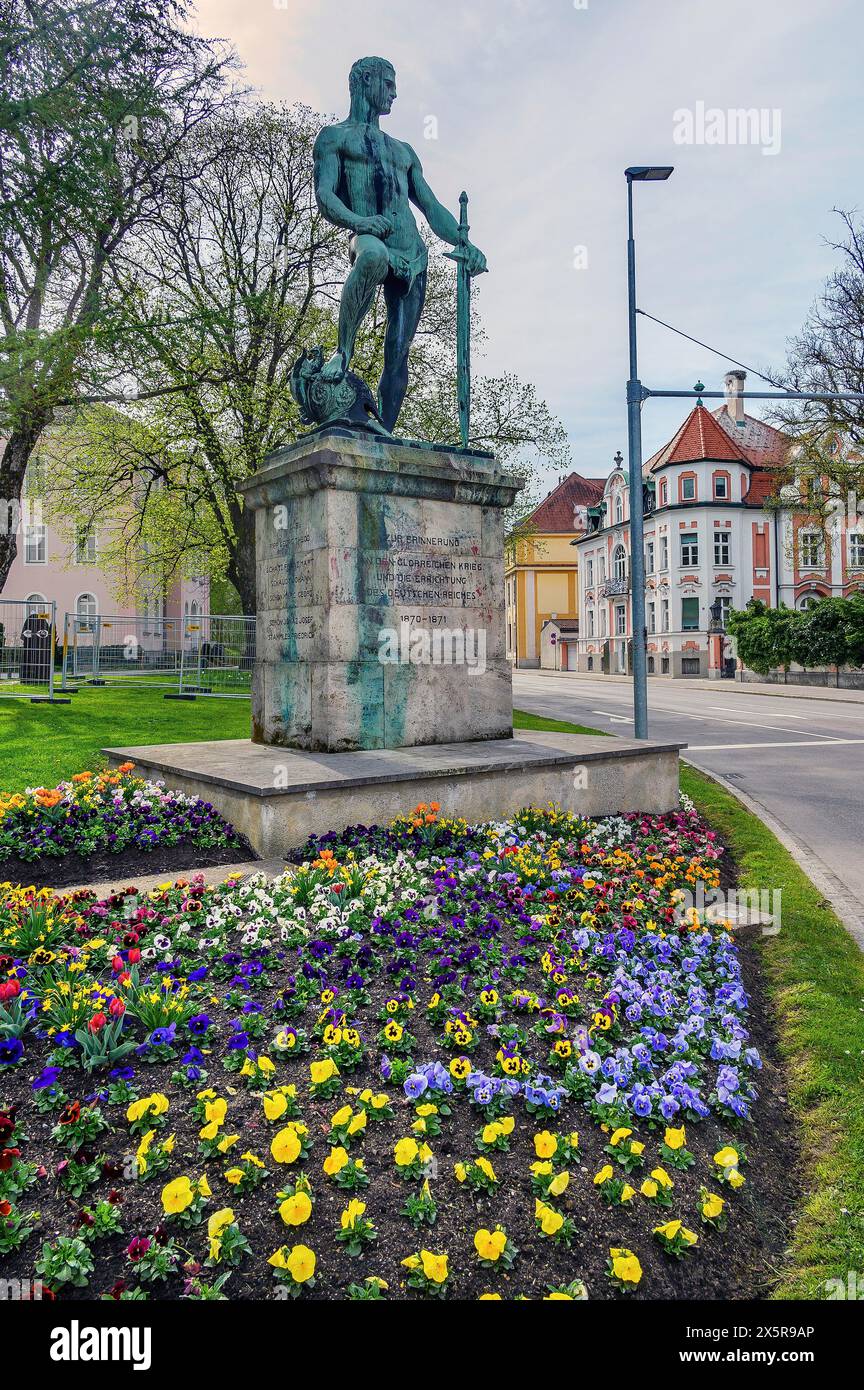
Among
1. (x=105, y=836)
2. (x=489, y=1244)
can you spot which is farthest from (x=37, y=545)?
(x=489, y=1244)

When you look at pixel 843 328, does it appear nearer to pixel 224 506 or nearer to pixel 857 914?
pixel 224 506

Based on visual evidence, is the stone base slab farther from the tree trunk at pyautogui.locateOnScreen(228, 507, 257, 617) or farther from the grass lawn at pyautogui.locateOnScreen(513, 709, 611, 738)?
the tree trunk at pyautogui.locateOnScreen(228, 507, 257, 617)

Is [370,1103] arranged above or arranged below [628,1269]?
above

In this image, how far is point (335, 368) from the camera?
7.44 meters

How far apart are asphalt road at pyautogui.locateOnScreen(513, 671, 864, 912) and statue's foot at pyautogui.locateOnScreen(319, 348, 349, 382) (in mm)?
5703

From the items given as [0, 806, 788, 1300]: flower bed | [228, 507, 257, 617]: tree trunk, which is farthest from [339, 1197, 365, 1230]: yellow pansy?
[228, 507, 257, 617]: tree trunk

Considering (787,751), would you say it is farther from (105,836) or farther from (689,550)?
(689,550)

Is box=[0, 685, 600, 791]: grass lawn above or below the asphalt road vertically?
above

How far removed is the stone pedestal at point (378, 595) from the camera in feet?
21.5

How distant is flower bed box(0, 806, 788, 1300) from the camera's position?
208 cm

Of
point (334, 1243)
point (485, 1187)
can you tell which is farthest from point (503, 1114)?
point (334, 1243)

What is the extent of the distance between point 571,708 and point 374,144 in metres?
15.7

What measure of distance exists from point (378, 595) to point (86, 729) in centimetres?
571

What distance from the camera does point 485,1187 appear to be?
232cm
